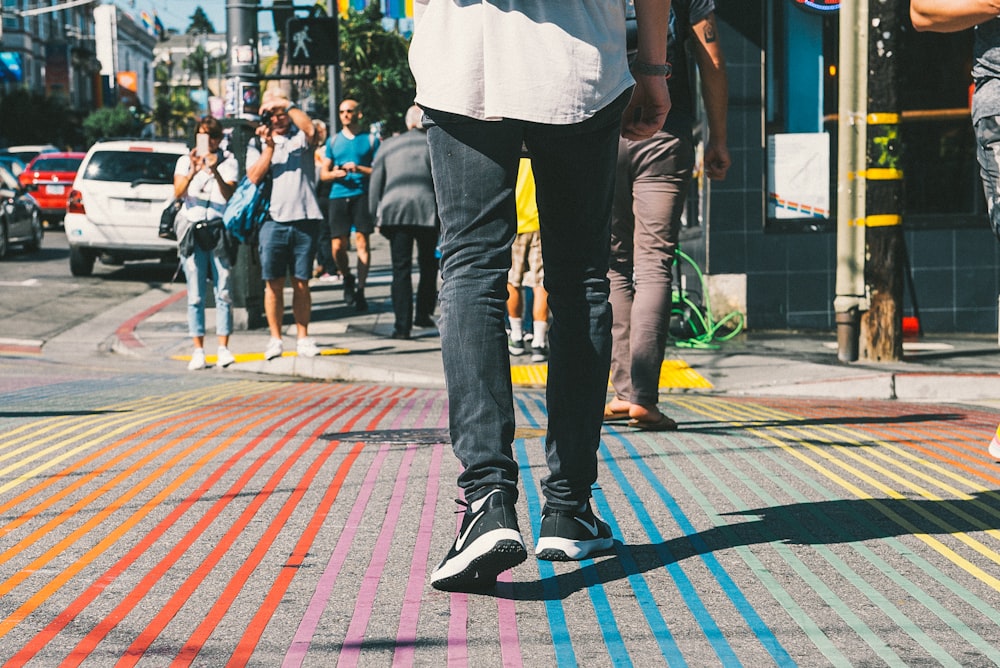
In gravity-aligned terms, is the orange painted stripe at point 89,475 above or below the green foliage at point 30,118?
below

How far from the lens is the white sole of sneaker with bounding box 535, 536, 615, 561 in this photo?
3104 millimetres

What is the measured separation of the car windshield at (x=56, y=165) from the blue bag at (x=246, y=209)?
76.4 feet

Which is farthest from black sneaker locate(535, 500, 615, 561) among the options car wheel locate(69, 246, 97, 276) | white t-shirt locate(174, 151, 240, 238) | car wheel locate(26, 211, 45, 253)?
car wheel locate(26, 211, 45, 253)

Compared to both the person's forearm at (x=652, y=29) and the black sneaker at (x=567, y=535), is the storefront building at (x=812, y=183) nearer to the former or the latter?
the person's forearm at (x=652, y=29)

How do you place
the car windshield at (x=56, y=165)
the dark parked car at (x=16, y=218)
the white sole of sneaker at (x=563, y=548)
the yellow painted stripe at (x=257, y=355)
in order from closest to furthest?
1. the white sole of sneaker at (x=563, y=548)
2. the yellow painted stripe at (x=257, y=355)
3. the dark parked car at (x=16, y=218)
4. the car windshield at (x=56, y=165)

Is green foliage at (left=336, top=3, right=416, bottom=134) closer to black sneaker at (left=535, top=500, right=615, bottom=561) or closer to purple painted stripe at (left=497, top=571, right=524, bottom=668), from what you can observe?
black sneaker at (left=535, top=500, right=615, bottom=561)

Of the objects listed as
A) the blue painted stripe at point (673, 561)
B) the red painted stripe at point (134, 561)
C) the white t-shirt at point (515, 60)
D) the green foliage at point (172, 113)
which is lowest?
the blue painted stripe at point (673, 561)

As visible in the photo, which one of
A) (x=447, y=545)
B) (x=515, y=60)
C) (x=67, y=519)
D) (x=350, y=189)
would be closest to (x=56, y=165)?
(x=350, y=189)

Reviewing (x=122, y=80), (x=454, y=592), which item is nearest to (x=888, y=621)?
(x=454, y=592)

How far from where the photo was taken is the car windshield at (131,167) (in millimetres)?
17266

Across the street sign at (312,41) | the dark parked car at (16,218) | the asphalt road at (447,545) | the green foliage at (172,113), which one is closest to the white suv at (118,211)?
the dark parked car at (16,218)

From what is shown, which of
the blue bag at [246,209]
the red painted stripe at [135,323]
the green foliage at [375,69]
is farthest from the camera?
the green foliage at [375,69]

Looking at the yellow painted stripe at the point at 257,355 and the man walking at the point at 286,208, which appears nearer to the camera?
the man walking at the point at 286,208

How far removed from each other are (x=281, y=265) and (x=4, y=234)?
1238 centimetres
